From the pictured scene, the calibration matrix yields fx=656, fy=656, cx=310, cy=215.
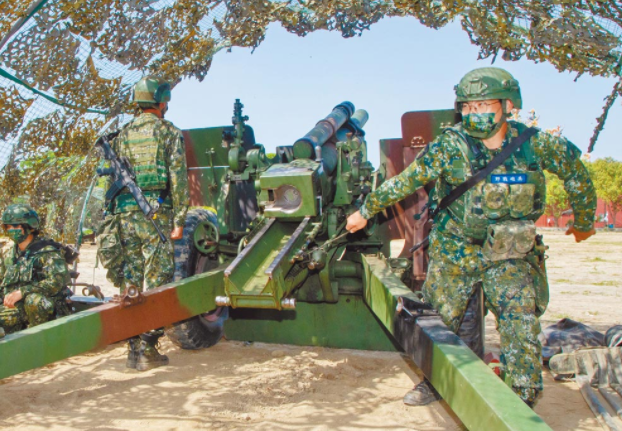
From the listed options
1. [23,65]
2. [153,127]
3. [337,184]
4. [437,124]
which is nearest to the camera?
[23,65]

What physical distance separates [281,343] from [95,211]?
6369 mm

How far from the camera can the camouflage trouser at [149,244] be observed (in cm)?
465

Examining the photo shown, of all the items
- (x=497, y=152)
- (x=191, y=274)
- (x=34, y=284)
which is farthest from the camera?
(x=191, y=274)

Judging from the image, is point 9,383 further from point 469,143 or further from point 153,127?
point 469,143

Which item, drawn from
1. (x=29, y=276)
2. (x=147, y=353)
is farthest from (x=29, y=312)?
(x=147, y=353)

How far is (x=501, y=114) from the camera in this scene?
336 cm

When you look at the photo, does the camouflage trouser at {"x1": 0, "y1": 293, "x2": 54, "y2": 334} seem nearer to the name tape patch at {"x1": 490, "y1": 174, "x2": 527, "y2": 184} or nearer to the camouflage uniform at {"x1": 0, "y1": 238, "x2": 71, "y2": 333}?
the camouflage uniform at {"x1": 0, "y1": 238, "x2": 71, "y2": 333}

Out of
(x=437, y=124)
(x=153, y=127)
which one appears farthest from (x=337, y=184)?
(x=153, y=127)

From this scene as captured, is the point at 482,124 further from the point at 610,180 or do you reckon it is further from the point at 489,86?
the point at 610,180

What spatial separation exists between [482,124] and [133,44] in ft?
9.49

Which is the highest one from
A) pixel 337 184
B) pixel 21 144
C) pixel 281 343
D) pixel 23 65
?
pixel 23 65

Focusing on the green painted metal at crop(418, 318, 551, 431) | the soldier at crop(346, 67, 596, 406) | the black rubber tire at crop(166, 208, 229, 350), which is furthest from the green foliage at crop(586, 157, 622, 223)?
the green painted metal at crop(418, 318, 551, 431)

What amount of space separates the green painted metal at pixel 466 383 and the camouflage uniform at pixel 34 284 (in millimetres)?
2651

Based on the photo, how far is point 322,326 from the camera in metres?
5.35
